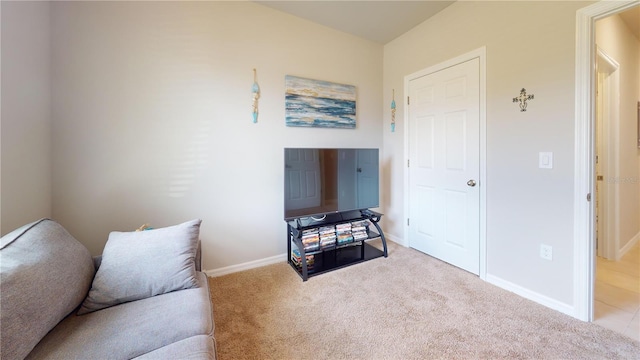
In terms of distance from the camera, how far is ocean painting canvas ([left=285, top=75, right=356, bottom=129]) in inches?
107

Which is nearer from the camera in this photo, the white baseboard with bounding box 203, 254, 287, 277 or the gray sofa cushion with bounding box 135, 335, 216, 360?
the gray sofa cushion with bounding box 135, 335, 216, 360

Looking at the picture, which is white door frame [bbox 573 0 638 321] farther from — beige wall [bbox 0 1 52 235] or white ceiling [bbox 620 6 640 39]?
beige wall [bbox 0 1 52 235]

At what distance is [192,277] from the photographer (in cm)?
140

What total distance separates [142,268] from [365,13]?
9.65 ft

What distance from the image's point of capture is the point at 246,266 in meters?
2.59

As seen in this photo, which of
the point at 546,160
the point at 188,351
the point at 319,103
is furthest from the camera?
the point at 319,103

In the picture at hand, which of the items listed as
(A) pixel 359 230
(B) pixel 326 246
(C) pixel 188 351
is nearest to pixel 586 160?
(A) pixel 359 230

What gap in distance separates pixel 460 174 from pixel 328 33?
6.99ft

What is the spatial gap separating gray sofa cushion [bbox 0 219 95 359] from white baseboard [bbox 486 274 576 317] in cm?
290

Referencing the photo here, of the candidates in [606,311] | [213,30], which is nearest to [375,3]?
[213,30]

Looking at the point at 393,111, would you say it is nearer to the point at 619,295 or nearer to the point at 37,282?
the point at 619,295

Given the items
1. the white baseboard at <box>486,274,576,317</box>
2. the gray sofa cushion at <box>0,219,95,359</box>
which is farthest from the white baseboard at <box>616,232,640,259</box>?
the gray sofa cushion at <box>0,219,95,359</box>

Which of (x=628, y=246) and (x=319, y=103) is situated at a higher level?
(x=319, y=103)

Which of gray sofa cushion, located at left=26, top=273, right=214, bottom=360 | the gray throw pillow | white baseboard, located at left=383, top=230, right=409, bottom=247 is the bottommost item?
white baseboard, located at left=383, top=230, right=409, bottom=247
